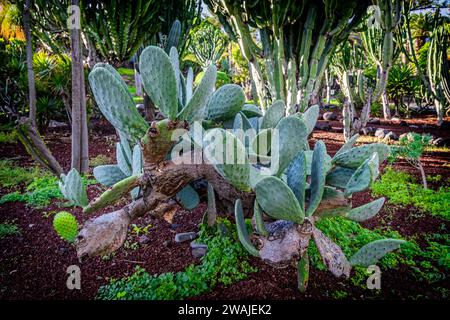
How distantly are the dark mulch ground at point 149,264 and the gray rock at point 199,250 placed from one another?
0.14 ft

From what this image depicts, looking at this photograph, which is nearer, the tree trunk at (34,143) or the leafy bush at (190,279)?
the leafy bush at (190,279)

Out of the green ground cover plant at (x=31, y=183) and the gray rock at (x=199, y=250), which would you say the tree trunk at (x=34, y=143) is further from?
the gray rock at (x=199, y=250)

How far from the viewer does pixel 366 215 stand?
1.40 meters

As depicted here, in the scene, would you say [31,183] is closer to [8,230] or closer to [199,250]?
[8,230]

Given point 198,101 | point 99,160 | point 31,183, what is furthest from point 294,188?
point 99,160

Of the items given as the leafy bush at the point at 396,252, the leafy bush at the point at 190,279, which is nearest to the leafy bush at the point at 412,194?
the leafy bush at the point at 396,252

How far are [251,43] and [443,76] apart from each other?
22.1 feet

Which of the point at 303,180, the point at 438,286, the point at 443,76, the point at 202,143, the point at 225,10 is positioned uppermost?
the point at 225,10

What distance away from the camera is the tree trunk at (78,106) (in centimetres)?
363

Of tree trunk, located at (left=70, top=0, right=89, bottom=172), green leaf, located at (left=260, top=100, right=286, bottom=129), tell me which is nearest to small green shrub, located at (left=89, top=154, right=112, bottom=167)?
tree trunk, located at (left=70, top=0, right=89, bottom=172)

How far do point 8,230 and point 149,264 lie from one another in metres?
1.45

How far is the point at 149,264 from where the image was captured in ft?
6.75
